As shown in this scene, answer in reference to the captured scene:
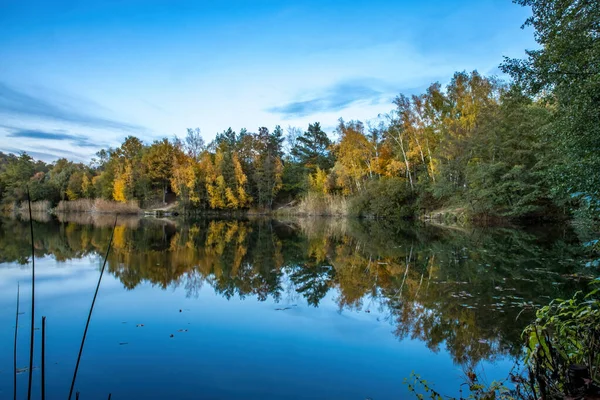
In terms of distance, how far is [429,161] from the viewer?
112ft

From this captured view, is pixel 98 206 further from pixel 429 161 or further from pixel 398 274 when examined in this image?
pixel 398 274

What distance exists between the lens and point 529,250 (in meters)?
12.8

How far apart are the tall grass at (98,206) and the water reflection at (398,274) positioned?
27902mm

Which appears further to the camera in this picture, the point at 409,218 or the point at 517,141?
the point at 409,218

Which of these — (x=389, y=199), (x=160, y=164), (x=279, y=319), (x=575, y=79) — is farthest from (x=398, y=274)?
(x=160, y=164)

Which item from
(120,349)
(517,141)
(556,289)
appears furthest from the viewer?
(517,141)

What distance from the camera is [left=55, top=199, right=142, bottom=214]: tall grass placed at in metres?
43.1

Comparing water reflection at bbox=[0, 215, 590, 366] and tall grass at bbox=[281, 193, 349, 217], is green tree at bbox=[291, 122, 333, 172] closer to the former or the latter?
tall grass at bbox=[281, 193, 349, 217]

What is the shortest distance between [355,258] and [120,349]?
8.34m

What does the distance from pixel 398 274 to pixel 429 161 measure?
2679 cm

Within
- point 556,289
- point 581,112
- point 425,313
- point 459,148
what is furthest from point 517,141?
point 425,313

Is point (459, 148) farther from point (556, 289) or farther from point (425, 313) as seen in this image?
point (425, 313)

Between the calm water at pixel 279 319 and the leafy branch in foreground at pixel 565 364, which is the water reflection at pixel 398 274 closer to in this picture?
the calm water at pixel 279 319

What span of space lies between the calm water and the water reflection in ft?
0.14
